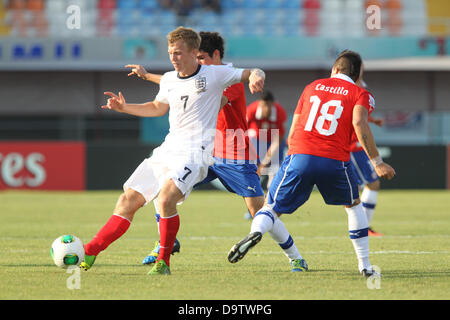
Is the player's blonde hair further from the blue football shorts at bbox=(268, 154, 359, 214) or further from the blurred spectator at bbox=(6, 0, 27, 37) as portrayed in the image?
the blurred spectator at bbox=(6, 0, 27, 37)

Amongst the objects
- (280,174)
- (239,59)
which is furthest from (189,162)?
(239,59)

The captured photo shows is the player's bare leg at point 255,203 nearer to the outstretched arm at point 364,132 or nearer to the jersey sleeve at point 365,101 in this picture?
the outstretched arm at point 364,132

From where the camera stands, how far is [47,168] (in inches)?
775

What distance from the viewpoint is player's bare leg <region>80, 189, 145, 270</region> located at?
260 inches

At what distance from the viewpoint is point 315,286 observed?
19.5 ft

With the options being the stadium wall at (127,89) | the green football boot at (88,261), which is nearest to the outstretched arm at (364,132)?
the green football boot at (88,261)

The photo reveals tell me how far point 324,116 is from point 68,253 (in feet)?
8.11

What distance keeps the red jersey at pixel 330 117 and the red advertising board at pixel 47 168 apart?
543 inches

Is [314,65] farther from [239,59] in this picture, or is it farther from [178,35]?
[178,35]

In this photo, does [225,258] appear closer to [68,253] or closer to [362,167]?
[68,253]

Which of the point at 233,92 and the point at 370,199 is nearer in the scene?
the point at 233,92

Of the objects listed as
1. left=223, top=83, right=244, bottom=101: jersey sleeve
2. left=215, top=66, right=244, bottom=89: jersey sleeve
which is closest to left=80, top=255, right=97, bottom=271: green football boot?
left=215, top=66, right=244, bottom=89: jersey sleeve

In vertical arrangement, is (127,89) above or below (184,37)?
below

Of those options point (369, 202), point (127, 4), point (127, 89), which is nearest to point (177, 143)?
point (369, 202)
